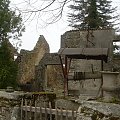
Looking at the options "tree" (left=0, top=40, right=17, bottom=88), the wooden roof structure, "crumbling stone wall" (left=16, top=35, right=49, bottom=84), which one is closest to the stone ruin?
"crumbling stone wall" (left=16, top=35, right=49, bottom=84)

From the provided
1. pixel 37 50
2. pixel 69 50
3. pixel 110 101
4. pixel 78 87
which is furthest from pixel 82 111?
pixel 37 50


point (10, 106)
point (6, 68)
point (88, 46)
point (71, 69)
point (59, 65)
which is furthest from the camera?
point (59, 65)

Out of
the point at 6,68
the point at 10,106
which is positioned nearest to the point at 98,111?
the point at 10,106

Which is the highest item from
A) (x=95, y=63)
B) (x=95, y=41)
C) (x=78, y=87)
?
(x=95, y=41)

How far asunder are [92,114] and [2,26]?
53.5 ft

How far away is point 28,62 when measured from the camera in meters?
26.8

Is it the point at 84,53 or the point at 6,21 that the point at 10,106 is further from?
Answer: the point at 6,21

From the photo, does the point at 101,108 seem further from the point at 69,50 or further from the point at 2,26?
the point at 2,26

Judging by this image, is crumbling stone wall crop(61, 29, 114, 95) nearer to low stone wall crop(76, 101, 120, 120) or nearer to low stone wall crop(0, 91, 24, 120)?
low stone wall crop(0, 91, 24, 120)

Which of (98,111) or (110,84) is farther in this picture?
(110,84)

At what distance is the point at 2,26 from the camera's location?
781 inches

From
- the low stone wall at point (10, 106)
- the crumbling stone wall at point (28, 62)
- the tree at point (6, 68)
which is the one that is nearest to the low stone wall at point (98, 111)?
the low stone wall at point (10, 106)

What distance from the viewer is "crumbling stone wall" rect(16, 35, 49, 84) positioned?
84.8ft

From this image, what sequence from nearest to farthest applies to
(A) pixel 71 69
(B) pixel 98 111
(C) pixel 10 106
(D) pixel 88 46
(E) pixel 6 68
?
(B) pixel 98 111 < (C) pixel 10 106 < (E) pixel 6 68 < (D) pixel 88 46 < (A) pixel 71 69
